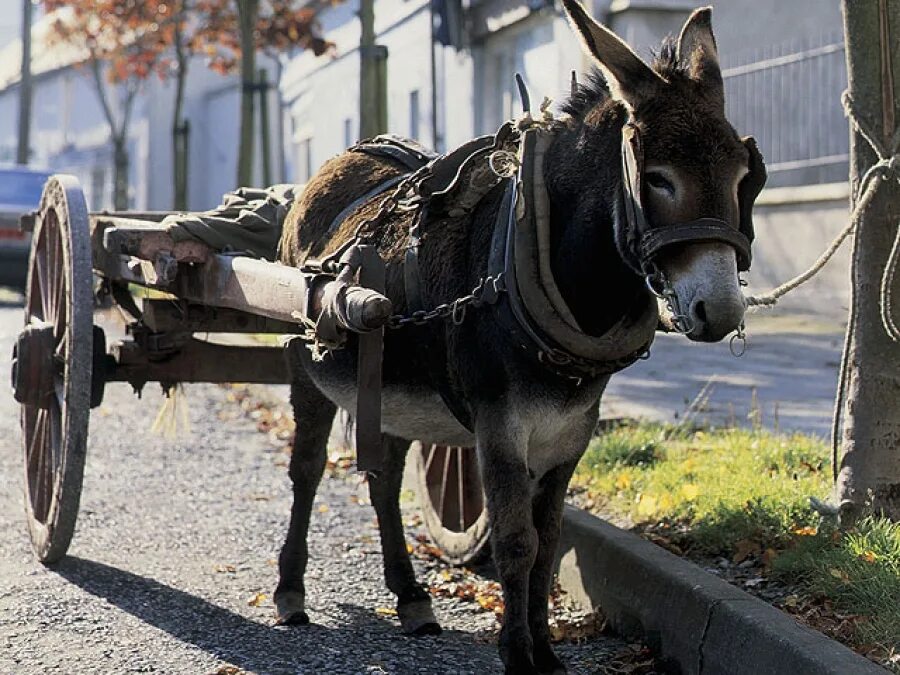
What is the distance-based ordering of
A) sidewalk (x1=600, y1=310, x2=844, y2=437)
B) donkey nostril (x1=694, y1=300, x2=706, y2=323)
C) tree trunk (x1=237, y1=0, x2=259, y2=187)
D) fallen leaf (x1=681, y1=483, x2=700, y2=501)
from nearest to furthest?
donkey nostril (x1=694, y1=300, x2=706, y2=323), fallen leaf (x1=681, y1=483, x2=700, y2=501), sidewalk (x1=600, y1=310, x2=844, y2=437), tree trunk (x1=237, y1=0, x2=259, y2=187)

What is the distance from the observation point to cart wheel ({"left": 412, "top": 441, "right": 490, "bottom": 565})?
21.3 ft

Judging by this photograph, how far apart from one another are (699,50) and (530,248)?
2.33 ft

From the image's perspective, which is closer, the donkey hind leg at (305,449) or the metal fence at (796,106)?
the donkey hind leg at (305,449)

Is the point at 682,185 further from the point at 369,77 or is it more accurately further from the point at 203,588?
the point at 369,77

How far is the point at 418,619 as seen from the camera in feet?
18.5

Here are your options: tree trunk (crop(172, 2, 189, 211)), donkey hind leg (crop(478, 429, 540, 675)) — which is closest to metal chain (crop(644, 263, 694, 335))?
donkey hind leg (crop(478, 429, 540, 675))

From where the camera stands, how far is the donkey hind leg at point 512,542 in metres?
4.62

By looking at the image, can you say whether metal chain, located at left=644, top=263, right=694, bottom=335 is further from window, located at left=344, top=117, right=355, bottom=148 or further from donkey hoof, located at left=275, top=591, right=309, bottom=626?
window, located at left=344, top=117, right=355, bottom=148

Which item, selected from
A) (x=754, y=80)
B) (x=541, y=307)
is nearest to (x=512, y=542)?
(x=541, y=307)

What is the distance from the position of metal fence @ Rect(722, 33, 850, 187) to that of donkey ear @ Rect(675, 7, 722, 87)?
10.4m

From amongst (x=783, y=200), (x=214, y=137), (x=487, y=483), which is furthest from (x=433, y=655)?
(x=214, y=137)

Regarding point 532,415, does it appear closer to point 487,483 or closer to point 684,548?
point 487,483

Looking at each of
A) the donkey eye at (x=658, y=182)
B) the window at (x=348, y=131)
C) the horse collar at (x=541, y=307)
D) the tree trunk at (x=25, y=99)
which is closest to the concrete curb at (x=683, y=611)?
the horse collar at (x=541, y=307)

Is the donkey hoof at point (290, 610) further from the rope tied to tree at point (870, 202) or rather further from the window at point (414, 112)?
the window at point (414, 112)
